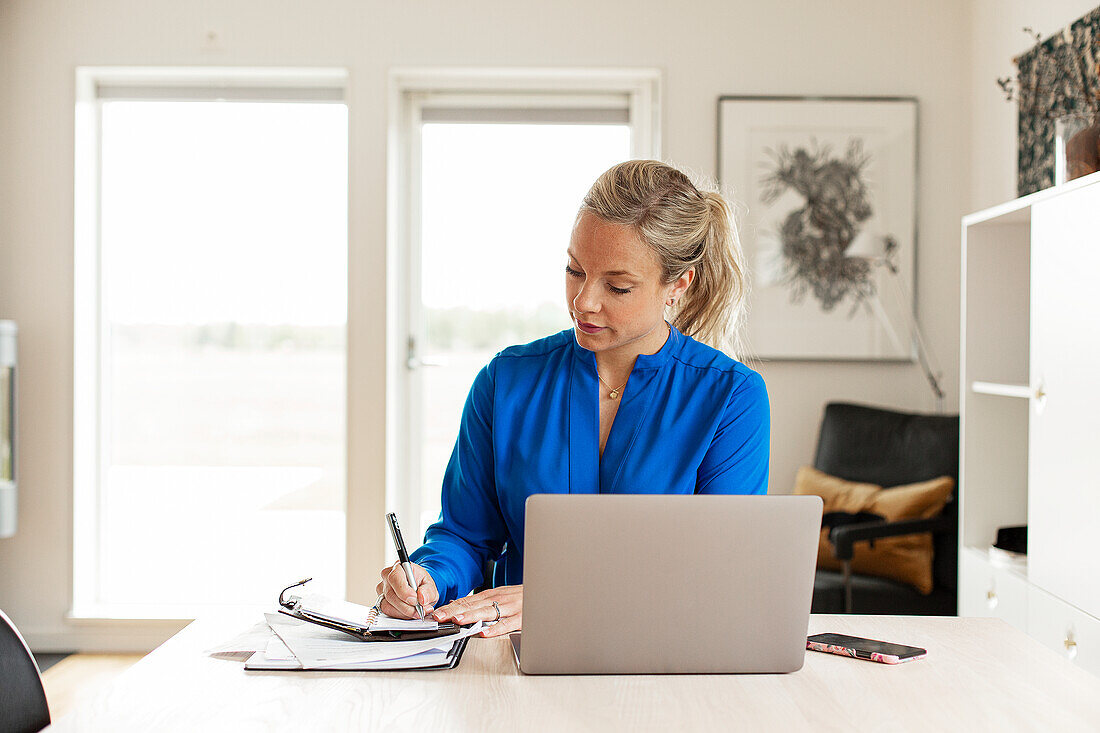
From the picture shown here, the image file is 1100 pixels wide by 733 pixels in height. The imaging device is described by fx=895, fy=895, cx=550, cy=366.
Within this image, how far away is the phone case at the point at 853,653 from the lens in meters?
1.16

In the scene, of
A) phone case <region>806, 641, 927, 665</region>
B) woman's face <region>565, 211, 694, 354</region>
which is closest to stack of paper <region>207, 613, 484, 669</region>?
phone case <region>806, 641, 927, 665</region>

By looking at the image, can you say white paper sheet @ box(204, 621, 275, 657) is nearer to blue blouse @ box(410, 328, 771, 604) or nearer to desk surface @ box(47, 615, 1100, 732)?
desk surface @ box(47, 615, 1100, 732)

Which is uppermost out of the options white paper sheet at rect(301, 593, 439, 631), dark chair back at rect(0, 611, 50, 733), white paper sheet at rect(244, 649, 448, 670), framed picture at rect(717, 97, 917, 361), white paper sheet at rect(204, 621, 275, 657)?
framed picture at rect(717, 97, 917, 361)

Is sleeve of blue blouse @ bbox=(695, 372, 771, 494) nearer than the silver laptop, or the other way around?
the silver laptop

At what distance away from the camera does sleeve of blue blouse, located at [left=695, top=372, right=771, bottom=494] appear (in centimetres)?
156

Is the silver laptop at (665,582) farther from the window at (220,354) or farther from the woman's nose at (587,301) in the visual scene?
the window at (220,354)

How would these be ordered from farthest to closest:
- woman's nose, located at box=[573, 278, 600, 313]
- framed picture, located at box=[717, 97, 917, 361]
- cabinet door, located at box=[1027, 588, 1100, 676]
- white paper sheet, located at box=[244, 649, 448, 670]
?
framed picture, located at box=[717, 97, 917, 361], cabinet door, located at box=[1027, 588, 1100, 676], woman's nose, located at box=[573, 278, 600, 313], white paper sheet, located at box=[244, 649, 448, 670]

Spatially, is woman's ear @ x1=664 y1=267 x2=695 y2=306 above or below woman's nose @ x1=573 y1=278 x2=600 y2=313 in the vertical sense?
above

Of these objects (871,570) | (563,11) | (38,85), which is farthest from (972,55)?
(38,85)

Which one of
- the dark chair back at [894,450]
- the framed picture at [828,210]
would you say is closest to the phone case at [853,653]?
the dark chair back at [894,450]

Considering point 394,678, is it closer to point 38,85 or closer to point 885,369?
point 885,369

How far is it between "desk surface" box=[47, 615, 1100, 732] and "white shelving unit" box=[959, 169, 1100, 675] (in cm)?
94

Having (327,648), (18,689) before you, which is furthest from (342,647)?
(18,689)

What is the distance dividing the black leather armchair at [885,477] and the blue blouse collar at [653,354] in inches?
48.5
